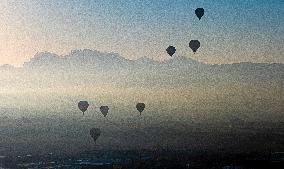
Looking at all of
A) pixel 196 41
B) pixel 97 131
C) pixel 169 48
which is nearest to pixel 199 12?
pixel 196 41

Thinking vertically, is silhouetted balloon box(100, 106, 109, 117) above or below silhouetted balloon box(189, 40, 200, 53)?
below

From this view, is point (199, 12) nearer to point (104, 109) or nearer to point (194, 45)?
point (194, 45)

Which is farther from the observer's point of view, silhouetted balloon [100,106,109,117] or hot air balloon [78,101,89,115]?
silhouetted balloon [100,106,109,117]

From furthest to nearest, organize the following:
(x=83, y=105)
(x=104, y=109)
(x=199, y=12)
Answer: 1. (x=104, y=109)
2. (x=83, y=105)
3. (x=199, y=12)

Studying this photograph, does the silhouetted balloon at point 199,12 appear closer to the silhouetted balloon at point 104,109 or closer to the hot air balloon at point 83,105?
the hot air balloon at point 83,105

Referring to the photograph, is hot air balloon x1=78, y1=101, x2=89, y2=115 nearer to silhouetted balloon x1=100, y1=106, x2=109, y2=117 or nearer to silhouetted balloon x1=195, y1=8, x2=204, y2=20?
silhouetted balloon x1=100, y1=106, x2=109, y2=117

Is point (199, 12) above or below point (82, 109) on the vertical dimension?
above

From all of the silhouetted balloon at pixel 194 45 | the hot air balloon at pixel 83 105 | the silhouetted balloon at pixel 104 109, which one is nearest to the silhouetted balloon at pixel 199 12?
the silhouetted balloon at pixel 194 45

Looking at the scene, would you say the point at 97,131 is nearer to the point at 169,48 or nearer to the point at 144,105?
the point at 144,105

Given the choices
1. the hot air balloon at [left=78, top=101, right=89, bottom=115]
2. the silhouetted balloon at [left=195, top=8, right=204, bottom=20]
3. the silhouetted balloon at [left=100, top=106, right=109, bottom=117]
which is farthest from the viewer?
the silhouetted balloon at [left=100, top=106, right=109, bottom=117]

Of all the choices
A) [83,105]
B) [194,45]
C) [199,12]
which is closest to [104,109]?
[83,105]

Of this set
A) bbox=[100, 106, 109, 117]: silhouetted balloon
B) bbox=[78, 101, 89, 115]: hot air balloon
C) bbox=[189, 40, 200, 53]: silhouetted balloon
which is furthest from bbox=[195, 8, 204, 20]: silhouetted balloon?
bbox=[100, 106, 109, 117]: silhouetted balloon
